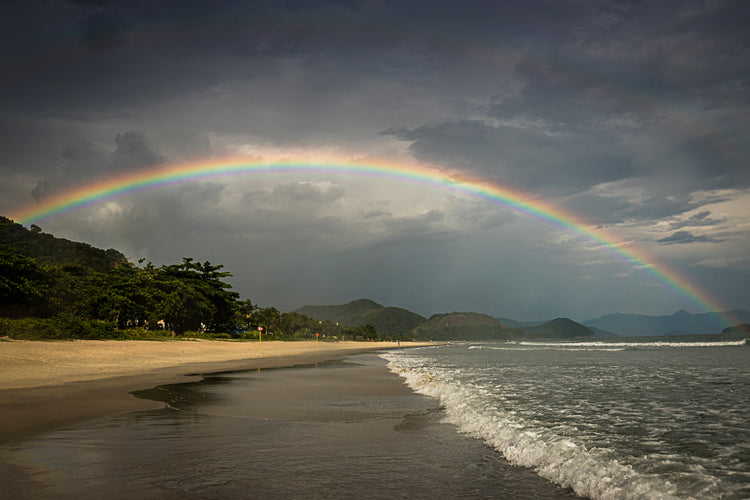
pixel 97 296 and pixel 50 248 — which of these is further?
pixel 50 248

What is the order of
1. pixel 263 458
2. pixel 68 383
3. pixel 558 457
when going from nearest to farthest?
pixel 263 458 < pixel 558 457 < pixel 68 383

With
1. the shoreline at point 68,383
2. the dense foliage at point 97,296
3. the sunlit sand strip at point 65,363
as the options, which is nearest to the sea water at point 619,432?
the shoreline at point 68,383

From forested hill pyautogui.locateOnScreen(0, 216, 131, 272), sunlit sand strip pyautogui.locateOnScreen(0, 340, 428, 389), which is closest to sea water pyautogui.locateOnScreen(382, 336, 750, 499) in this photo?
sunlit sand strip pyautogui.locateOnScreen(0, 340, 428, 389)

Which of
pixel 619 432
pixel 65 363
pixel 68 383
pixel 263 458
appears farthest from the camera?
pixel 65 363

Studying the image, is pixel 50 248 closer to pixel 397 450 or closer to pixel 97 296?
pixel 97 296

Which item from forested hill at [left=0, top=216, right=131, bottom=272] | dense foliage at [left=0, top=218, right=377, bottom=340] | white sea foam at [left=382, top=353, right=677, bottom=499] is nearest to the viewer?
white sea foam at [left=382, top=353, right=677, bottom=499]

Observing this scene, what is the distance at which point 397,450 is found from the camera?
774cm

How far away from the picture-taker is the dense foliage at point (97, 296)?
4022 centimetres

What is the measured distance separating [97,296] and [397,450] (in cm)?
5390

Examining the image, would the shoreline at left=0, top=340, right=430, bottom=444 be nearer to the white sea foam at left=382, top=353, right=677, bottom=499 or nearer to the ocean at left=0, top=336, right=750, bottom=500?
the ocean at left=0, top=336, right=750, bottom=500

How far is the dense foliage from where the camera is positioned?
40.2 meters

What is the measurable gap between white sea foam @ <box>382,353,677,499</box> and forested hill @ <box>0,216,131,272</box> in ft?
310

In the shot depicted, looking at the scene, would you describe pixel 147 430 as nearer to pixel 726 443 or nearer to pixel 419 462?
pixel 419 462

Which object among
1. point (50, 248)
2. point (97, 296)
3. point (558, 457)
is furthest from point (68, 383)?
point (50, 248)
